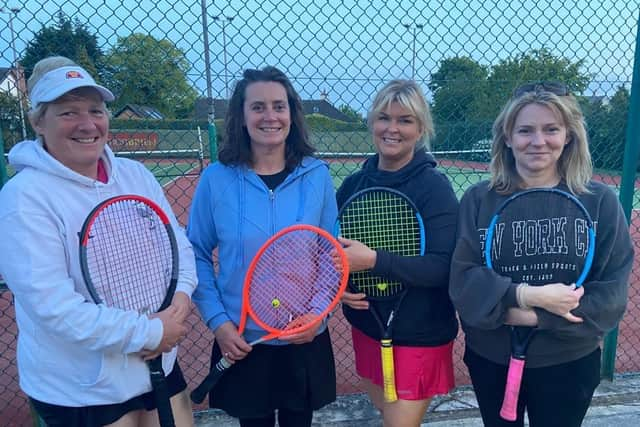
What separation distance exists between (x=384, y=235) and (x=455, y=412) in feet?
5.63

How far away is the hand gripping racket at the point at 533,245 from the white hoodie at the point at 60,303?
1.34 metres

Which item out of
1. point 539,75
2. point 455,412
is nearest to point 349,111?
point 455,412

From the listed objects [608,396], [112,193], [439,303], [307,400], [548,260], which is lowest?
[608,396]

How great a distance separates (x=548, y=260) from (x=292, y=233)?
39.7 inches

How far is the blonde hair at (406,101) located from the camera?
2119 millimetres

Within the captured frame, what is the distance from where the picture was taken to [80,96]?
1774mm

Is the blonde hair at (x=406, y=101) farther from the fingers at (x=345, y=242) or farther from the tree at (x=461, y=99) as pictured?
the tree at (x=461, y=99)

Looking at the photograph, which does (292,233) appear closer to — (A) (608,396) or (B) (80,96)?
(B) (80,96)

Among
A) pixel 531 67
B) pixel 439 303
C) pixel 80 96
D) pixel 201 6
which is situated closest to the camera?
pixel 80 96

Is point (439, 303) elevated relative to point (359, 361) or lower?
elevated

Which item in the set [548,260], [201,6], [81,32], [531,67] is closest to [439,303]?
[548,260]

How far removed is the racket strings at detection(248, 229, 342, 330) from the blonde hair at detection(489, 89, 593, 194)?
77 centimetres

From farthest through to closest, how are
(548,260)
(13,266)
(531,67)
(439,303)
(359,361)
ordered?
1. (531,67)
2. (359,361)
3. (439,303)
4. (548,260)
5. (13,266)

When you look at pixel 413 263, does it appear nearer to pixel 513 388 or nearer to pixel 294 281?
pixel 294 281
